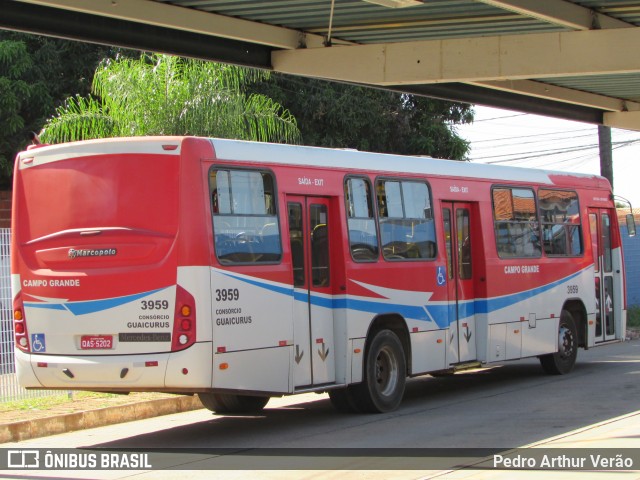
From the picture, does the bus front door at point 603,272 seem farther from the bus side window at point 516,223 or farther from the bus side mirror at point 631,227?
the bus side window at point 516,223

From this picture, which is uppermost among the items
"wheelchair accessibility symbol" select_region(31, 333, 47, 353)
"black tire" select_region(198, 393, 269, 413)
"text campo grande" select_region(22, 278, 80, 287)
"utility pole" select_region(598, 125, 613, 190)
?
"utility pole" select_region(598, 125, 613, 190)

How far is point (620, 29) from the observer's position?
43.9 ft

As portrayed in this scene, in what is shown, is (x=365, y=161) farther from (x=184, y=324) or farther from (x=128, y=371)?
(x=128, y=371)

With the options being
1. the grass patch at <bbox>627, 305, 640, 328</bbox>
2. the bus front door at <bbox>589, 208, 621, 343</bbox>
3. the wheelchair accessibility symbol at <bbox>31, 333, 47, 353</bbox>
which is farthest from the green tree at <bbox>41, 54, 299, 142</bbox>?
the grass patch at <bbox>627, 305, 640, 328</bbox>

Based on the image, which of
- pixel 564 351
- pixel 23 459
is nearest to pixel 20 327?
pixel 23 459

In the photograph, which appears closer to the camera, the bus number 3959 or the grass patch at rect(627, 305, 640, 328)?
the bus number 3959

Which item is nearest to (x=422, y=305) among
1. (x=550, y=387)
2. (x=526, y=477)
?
(x=550, y=387)

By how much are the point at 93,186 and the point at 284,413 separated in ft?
14.0

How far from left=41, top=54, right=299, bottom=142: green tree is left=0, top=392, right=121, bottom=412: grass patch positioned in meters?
7.50

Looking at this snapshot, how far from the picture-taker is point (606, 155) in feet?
96.5

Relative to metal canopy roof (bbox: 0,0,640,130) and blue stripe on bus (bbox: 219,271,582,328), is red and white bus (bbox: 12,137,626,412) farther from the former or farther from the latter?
metal canopy roof (bbox: 0,0,640,130)

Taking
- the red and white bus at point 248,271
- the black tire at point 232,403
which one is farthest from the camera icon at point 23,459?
the black tire at point 232,403

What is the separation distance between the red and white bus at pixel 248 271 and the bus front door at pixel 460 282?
0.10ft

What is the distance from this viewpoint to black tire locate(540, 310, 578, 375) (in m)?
17.4
